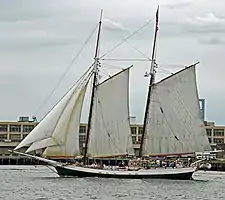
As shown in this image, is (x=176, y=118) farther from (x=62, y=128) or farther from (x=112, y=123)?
(x=62, y=128)

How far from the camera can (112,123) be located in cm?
9688

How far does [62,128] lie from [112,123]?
753cm

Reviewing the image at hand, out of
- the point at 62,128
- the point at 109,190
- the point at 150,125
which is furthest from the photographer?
the point at 150,125

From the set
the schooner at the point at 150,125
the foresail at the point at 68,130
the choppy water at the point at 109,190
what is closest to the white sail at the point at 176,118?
the schooner at the point at 150,125

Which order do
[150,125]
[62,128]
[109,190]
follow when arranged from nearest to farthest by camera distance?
[109,190], [62,128], [150,125]

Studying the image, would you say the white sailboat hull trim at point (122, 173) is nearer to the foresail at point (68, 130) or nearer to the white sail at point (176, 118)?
the white sail at point (176, 118)

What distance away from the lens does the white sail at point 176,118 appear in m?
96.2

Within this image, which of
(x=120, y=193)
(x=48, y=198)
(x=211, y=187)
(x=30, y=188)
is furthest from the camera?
(x=211, y=187)

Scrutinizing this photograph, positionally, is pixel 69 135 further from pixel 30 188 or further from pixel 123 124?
pixel 30 188

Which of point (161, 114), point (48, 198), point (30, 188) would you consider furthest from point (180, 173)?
point (48, 198)

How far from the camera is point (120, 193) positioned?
73.9m

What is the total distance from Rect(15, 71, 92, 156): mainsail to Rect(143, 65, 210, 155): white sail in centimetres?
977

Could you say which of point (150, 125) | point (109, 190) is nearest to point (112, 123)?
point (150, 125)

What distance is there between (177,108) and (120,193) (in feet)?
81.7
